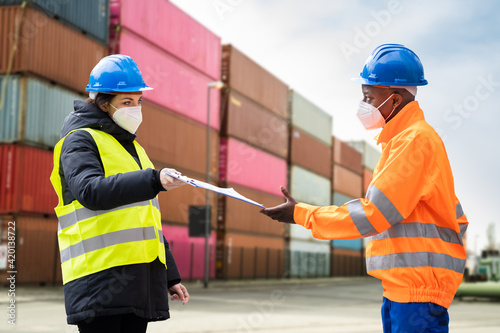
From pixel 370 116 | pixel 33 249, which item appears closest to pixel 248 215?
pixel 33 249

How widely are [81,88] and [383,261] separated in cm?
2165

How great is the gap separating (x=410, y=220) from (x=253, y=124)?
3362cm

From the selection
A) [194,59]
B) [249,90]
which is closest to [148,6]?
[194,59]

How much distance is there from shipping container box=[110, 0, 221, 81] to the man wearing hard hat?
23121mm

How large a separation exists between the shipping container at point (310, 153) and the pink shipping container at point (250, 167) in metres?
2.48

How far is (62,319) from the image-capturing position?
36.1 feet

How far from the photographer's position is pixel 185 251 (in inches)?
1138

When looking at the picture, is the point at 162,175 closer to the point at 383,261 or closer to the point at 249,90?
the point at 383,261

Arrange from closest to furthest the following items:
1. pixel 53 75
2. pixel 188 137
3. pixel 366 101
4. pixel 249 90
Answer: pixel 366 101, pixel 53 75, pixel 188 137, pixel 249 90

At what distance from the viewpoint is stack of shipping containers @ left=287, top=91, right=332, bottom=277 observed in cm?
4262

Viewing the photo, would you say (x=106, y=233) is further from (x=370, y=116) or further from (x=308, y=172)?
(x=308, y=172)

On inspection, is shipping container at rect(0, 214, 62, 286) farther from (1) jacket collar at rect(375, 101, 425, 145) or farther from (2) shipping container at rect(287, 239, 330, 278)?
(2) shipping container at rect(287, 239, 330, 278)

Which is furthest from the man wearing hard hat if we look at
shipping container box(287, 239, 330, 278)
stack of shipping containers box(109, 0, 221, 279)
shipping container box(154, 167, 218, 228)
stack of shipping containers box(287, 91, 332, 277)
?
shipping container box(287, 239, 330, 278)

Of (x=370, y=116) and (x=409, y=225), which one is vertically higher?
(x=370, y=116)
